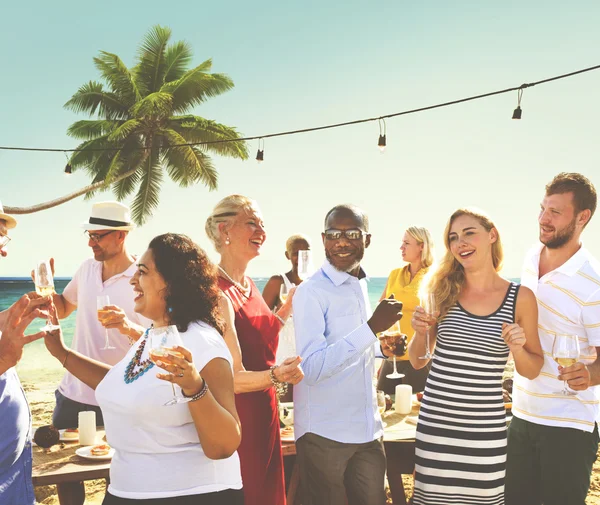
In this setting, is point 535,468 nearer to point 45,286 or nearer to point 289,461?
point 289,461

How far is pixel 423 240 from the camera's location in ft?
22.5

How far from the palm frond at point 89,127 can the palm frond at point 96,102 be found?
0.34m

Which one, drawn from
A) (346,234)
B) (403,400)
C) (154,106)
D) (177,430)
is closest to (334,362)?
(346,234)

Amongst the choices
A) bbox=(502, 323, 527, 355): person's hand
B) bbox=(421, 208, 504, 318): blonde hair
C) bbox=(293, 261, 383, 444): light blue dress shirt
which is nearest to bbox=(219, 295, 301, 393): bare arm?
bbox=(293, 261, 383, 444): light blue dress shirt

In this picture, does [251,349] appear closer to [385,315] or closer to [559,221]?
[385,315]

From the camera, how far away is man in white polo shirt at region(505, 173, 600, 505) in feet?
11.1

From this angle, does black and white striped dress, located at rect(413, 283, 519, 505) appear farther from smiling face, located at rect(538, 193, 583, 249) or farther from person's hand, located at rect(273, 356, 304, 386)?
person's hand, located at rect(273, 356, 304, 386)

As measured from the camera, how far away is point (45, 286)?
3582 mm

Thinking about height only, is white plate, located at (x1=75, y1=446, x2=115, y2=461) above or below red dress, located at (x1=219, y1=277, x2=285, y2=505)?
below

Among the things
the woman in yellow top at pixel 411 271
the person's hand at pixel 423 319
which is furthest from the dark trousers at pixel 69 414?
the woman in yellow top at pixel 411 271

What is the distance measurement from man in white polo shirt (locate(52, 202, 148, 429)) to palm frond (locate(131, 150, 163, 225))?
23730 millimetres

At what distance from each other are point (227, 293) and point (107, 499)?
1231 mm

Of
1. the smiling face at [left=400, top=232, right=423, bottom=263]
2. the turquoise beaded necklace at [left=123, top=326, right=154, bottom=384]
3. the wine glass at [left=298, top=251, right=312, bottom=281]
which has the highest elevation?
the smiling face at [left=400, top=232, right=423, bottom=263]

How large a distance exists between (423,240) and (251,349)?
4.02 meters
